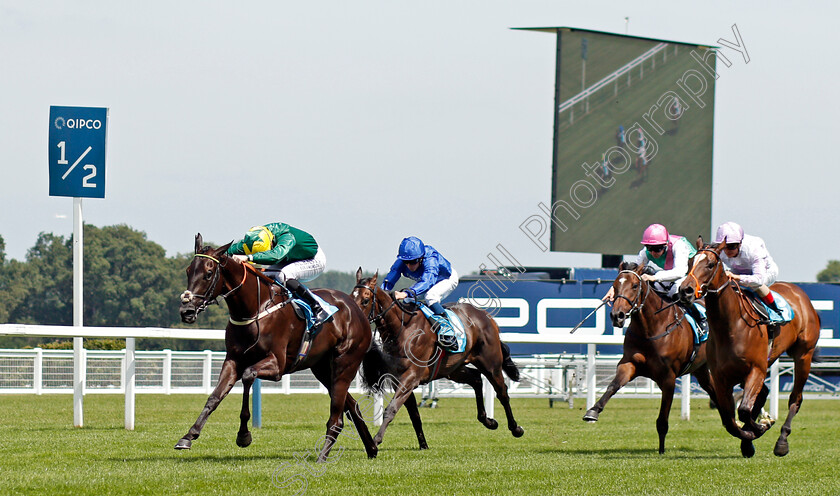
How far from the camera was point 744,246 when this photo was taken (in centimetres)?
847

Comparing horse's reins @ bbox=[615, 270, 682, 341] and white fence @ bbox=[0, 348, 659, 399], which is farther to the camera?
white fence @ bbox=[0, 348, 659, 399]

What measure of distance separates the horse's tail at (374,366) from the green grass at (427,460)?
1.79 ft

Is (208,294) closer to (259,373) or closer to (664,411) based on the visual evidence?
(259,373)

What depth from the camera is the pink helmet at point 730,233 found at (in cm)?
833

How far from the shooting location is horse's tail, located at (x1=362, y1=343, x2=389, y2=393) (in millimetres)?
9047

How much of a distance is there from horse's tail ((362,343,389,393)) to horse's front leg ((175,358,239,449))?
1.76 m

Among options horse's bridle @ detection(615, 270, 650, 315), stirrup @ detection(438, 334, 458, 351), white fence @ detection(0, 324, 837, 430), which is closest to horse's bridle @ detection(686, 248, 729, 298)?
horse's bridle @ detection(615, 270, 650, 315)

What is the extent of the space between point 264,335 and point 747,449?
363 cm

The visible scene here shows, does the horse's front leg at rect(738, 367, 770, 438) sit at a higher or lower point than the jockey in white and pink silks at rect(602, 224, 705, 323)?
lower

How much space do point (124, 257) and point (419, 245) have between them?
33.2 metres

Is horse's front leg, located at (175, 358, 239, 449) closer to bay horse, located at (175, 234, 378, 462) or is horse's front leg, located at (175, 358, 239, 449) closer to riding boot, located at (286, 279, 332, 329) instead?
bay horse, located at (175, 234, 378, 462)

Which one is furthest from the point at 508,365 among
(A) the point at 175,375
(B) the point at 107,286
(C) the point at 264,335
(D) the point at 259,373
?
(B) the point at 107,286

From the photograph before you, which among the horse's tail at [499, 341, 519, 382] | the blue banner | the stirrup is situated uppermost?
the stirrup

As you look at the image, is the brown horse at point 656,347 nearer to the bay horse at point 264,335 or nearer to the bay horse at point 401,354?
the bay horse at point 401,354
